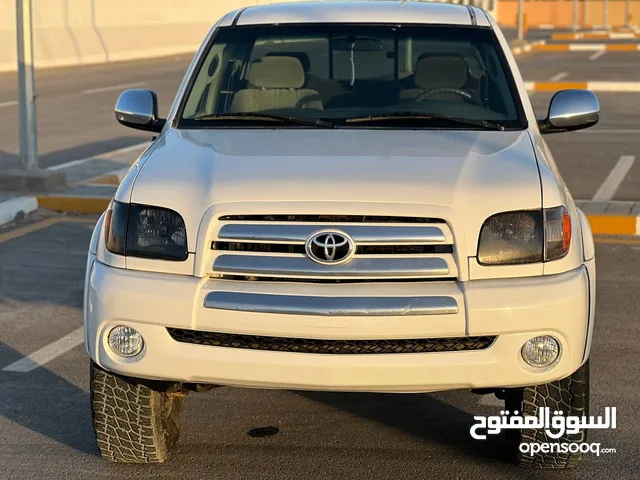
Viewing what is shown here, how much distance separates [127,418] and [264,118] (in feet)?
4.98

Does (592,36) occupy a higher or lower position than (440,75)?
lower

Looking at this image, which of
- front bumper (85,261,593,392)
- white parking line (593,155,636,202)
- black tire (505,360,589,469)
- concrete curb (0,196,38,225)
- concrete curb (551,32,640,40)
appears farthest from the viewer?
concrete curb (551,32,640,40)

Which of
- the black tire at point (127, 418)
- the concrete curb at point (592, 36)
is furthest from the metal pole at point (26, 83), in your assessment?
the concrete curb at point (592, 36)

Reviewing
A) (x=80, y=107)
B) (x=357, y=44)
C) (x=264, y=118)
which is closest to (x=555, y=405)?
(x=264, y=118)

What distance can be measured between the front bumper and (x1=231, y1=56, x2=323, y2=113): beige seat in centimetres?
166

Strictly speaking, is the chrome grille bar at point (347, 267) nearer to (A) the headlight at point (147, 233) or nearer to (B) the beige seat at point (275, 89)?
(A) the headlight at point (147, 233)

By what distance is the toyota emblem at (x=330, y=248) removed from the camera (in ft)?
14.4

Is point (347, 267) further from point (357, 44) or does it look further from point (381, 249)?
point (357, 44)

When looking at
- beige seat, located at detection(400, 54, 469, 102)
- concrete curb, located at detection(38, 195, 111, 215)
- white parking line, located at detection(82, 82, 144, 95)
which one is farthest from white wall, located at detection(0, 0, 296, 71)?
beige seat, located at detection(400, 54, 469, 102)

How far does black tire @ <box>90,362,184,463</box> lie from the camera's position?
15.4ft

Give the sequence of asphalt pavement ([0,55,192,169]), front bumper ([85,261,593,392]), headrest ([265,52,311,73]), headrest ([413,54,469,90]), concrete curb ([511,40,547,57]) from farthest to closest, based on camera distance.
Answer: concrete curb ([511,40,547,57]) < asphalt pavement ([0,55,192,169]) < headrest ([265,52,311,73]) < headrest ([413,54,469,90]) < front bumper ([85,261,593,392])

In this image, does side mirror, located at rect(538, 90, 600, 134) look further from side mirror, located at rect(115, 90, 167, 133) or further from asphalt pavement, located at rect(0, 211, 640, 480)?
side mirror, located at rect(115, 90, 167, 133)

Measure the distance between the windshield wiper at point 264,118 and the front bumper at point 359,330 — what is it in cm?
126

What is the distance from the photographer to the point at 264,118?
554 centimetres
